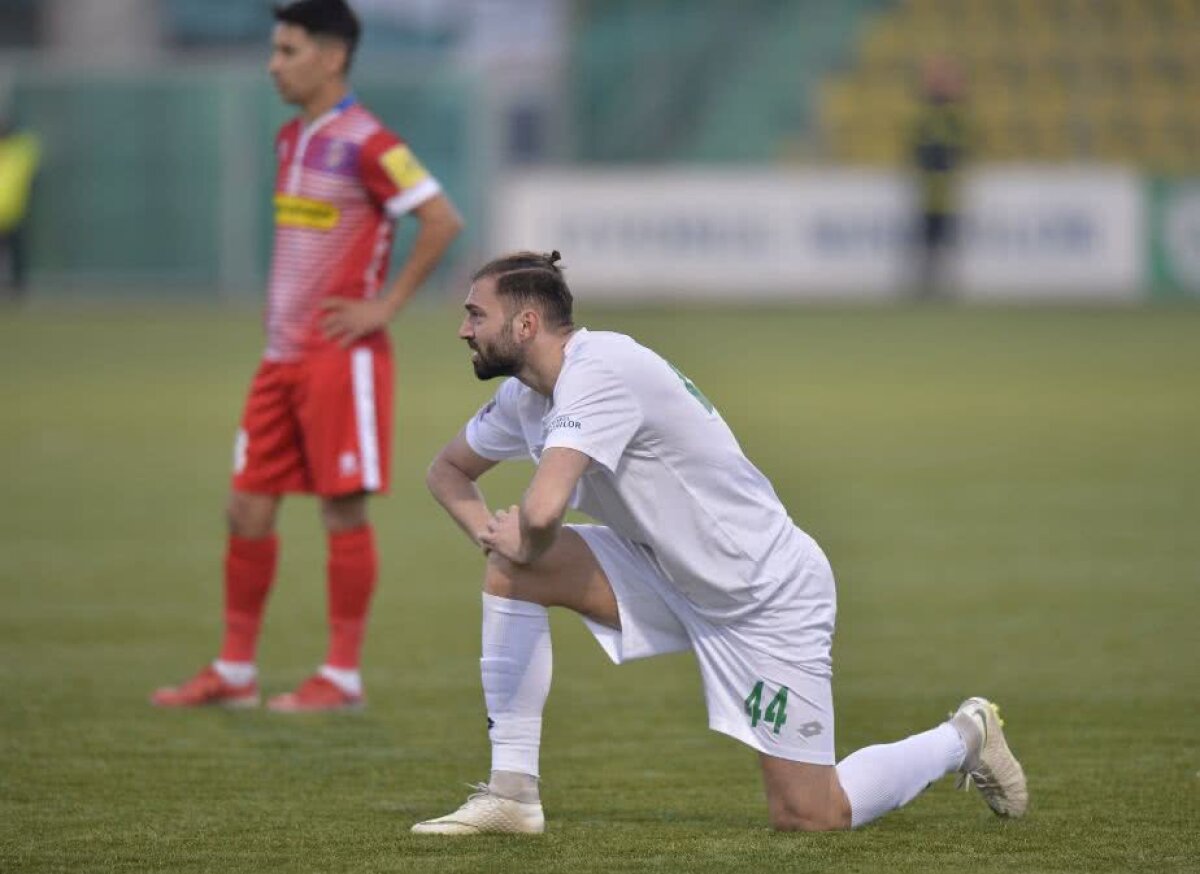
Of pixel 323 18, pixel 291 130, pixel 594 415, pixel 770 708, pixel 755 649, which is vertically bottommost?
pixel 770 708

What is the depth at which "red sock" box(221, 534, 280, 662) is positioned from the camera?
22.4 ft

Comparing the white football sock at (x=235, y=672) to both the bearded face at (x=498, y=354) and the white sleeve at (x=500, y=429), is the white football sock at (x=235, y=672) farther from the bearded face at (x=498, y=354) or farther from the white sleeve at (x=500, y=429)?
the bearded face at (x=498, y=354)

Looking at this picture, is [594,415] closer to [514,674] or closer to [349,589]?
[514,674]

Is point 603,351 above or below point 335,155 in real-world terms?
below

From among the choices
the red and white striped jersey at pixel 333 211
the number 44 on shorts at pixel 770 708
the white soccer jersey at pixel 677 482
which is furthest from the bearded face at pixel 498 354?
the red and white striped jersey at pixel 333 211

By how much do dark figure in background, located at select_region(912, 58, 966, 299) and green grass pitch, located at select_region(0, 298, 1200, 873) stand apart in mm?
9277

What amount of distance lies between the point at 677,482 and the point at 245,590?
2.32 metres

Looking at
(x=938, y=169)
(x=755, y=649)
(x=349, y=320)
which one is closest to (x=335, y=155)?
(x=349, y=320)

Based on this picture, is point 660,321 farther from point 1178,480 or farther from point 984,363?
point 1178,480

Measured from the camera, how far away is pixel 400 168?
22.6 feet

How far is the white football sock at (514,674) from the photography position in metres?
5.02

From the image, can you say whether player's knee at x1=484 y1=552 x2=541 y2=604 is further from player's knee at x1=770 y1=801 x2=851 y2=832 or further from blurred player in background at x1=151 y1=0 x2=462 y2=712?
blurred player in background at x1=151 y1=0 x2=462 y2=712

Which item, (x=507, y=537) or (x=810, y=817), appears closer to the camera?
(x=507, y=537)

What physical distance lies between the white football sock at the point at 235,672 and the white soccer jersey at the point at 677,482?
6.71 feet
